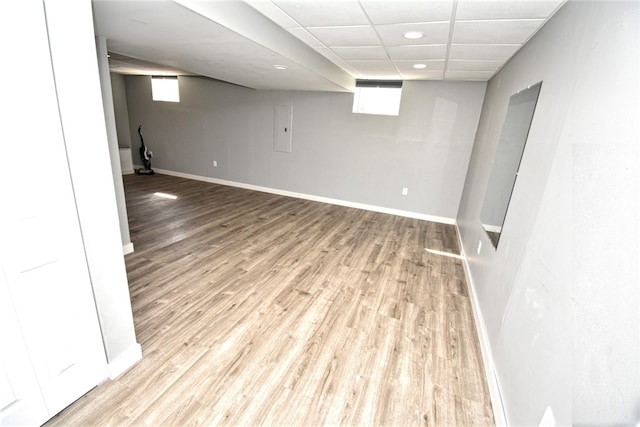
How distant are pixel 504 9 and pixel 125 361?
3361 mm

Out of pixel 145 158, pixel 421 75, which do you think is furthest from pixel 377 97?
pixel 145 158

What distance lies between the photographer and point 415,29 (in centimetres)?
225

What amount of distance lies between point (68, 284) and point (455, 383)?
234cm

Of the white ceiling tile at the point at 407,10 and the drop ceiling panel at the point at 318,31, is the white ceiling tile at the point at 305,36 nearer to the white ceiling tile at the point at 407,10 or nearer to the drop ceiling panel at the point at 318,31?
the drop ceiling panel at the point at 318,31

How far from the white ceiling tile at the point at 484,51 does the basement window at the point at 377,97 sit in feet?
6.73

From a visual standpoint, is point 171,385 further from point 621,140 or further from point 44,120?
point 621,140

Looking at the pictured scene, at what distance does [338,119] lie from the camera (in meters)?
5.46

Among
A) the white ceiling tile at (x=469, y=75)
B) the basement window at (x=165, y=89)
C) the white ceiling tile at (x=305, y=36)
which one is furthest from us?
the basement window at (x=165, y=89)

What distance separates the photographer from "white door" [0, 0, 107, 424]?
110cm

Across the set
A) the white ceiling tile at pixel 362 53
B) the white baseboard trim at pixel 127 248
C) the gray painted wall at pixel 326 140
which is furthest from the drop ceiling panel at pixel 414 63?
the white baseboard trim at pixel 127 248

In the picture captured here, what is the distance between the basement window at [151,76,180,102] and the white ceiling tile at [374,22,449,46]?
5986 mm

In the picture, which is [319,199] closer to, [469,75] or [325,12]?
[469,75]

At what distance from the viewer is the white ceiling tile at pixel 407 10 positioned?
5.94 ft

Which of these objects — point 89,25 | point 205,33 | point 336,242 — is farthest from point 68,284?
point 336,242
